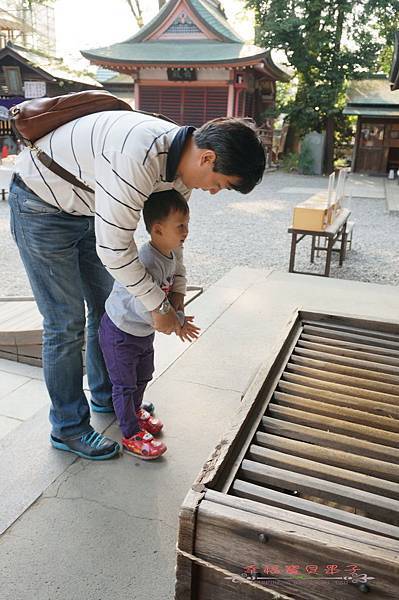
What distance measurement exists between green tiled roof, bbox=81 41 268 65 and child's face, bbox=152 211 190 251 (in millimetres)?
15905

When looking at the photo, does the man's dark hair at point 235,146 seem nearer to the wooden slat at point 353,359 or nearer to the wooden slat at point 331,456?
the wooden slat at point 331,456

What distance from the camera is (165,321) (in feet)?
5.77

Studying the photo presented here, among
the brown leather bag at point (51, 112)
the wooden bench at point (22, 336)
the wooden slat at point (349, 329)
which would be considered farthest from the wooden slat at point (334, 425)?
the wooden bench at point (22, 336)

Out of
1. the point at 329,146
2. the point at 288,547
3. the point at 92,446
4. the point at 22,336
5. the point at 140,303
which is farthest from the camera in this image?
the point at 329,146

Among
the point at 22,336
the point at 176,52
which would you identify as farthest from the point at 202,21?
the point at 22,336

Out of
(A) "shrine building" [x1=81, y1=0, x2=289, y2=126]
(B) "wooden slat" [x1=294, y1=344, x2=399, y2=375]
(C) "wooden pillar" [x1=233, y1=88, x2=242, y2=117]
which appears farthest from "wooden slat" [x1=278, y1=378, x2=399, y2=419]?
(C) "wooden pillar" [x1=233, y1=88, x2=242, y2=117]

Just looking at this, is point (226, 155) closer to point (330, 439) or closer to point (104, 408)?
point (330, 439)

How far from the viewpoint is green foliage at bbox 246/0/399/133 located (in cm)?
1712

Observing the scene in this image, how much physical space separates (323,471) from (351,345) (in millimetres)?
959

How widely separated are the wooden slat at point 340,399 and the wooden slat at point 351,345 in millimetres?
443

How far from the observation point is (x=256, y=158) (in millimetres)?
1431

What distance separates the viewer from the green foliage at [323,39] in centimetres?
1712

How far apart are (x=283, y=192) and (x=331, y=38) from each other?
8.25 metres

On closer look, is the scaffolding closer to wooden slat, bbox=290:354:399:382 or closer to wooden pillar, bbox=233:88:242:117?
wooden pillar, bbox=233:88:242:117
